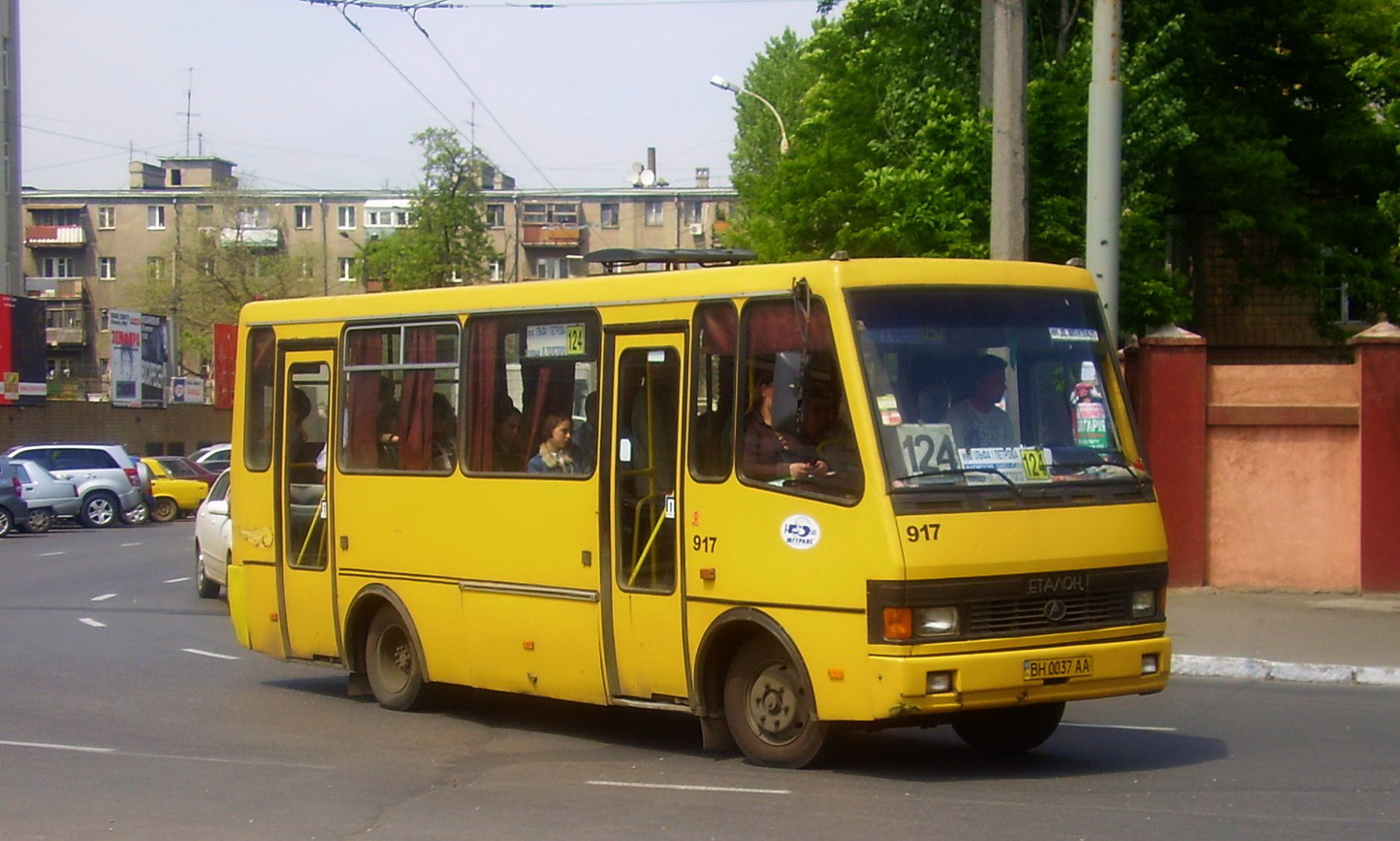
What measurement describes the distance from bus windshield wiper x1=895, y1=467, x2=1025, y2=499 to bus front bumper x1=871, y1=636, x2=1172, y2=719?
2.61 ft

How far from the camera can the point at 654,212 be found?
353 ft

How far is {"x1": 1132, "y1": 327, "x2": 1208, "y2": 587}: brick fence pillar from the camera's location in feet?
59.1

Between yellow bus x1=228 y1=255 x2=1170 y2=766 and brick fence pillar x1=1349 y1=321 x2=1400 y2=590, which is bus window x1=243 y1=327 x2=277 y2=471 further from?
brick fence pillar x1=1349 y1=321 x2=1400 y2=590

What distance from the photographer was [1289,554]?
59.2 feet

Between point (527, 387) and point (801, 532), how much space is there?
8.82 feet

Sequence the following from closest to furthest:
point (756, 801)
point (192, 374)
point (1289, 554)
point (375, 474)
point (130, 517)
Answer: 1. point (756, 801)
2. point (375, 474)
3. point (1289, 554)
4. point (130, 517)
5. point (192, 374)

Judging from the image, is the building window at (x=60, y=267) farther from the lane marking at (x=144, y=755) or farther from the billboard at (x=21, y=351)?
the lane marking at (x=144, y=755)

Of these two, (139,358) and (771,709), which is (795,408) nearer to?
(771,709)

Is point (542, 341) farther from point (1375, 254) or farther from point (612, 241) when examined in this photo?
point (612, 241)

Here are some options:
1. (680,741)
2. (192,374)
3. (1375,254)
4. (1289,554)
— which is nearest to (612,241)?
(192,374)

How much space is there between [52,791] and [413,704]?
330 cm

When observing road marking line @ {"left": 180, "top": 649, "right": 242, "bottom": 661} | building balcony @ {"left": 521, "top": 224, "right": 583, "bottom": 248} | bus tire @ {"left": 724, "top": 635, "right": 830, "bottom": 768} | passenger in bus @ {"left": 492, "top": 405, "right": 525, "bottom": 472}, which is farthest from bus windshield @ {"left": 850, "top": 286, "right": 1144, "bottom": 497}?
building balcony @ {"left": 521, "top": 224, "right": 583, "bottom": 248}

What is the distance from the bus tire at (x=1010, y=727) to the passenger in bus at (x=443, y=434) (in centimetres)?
369

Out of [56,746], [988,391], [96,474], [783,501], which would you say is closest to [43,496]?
[96,474]
